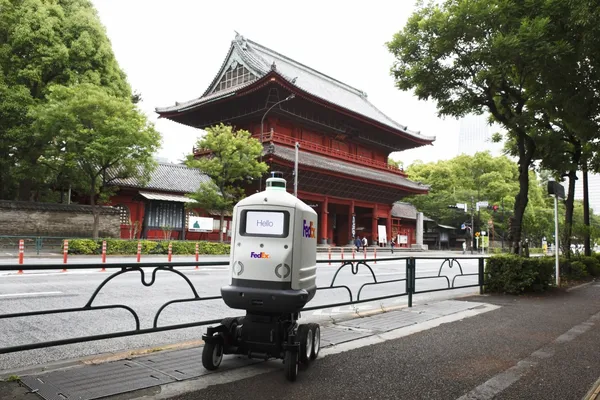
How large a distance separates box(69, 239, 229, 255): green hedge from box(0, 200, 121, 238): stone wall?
12.0 ft

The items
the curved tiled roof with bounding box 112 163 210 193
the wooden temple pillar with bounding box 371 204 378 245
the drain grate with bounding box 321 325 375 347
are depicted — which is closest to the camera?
the drain grate with bounding box 321 325 375 347

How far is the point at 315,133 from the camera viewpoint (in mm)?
35062

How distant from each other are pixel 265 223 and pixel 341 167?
29.9 metres

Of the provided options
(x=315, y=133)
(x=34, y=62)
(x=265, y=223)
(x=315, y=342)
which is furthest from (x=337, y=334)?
(x=315, y=133)

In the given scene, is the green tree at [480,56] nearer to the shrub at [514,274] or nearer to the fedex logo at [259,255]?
the shrub at [514,274]

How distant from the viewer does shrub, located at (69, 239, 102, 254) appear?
1956cm

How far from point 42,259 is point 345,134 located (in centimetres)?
2491

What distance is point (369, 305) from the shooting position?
875 centimetres

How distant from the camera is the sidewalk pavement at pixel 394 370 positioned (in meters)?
3.52

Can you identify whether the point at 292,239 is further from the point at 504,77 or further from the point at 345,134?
the point at 345,134

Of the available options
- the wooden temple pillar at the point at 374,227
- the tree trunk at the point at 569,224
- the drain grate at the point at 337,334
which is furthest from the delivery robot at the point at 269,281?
the wooden temple pillar at the point at 374,227

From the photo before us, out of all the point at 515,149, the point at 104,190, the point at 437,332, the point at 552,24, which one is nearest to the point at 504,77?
the point at 552,24

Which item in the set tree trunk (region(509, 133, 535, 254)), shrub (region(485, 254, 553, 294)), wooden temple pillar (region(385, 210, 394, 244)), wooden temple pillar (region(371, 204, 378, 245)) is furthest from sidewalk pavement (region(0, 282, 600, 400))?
wooden temple pillar (region(385, 210, 394, 244))

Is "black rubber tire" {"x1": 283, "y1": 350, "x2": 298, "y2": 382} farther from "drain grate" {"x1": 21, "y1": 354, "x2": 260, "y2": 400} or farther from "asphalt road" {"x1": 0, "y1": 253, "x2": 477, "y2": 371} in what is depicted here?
"asphalt road" {"x1": 0, "y1": 253, "x2": 477, "y2": 371}
